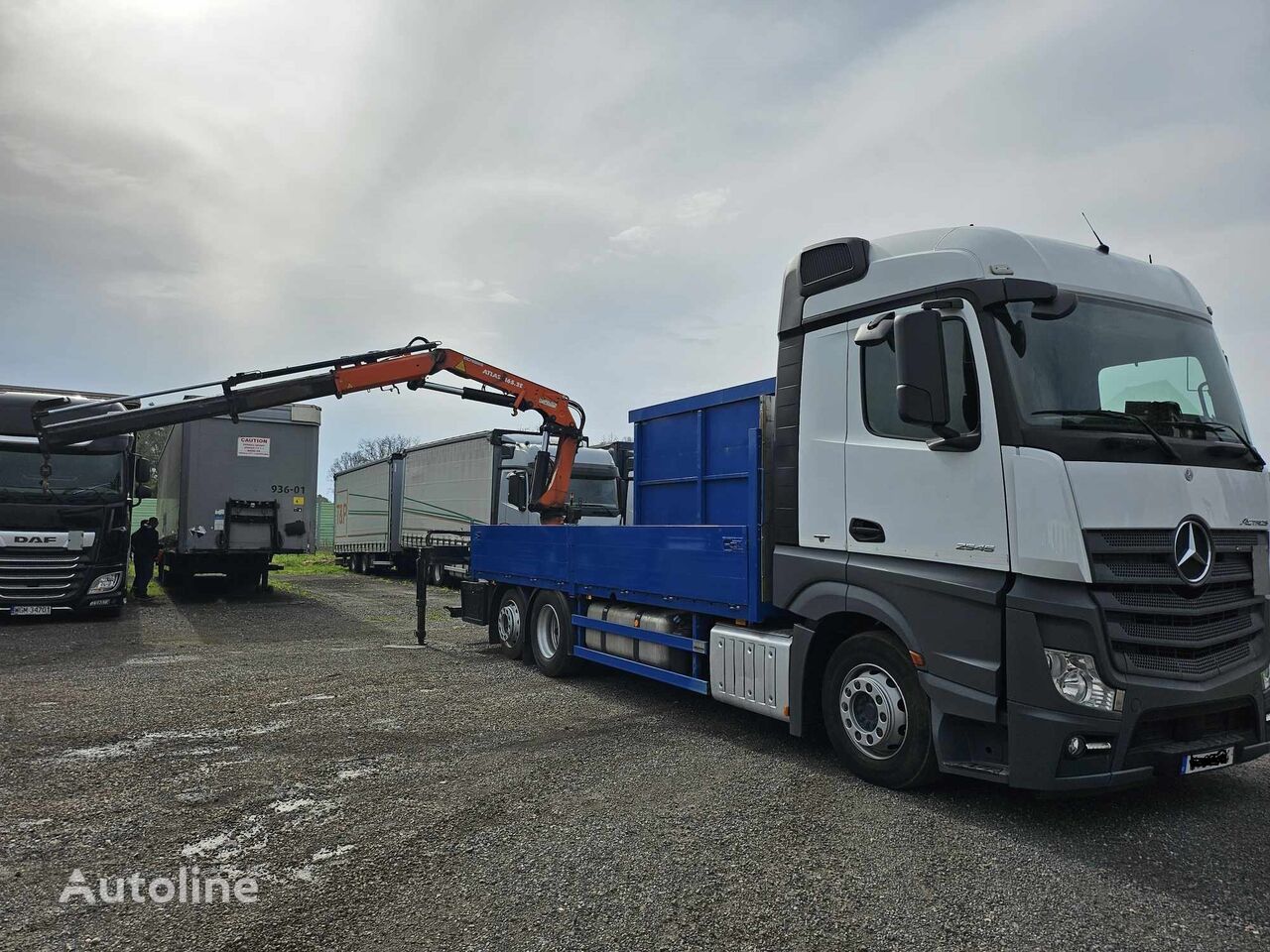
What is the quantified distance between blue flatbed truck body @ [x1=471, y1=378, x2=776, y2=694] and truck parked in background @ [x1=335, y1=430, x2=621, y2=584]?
3796mm

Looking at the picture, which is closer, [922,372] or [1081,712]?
[1081,712]

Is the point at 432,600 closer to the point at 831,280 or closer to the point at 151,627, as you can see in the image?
the point at 151,627

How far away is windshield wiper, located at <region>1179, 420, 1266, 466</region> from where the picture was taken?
456 centimetres

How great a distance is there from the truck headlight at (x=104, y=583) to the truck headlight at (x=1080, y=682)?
1356 cm

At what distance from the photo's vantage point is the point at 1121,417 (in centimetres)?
435

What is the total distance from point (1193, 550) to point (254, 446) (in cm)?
1608

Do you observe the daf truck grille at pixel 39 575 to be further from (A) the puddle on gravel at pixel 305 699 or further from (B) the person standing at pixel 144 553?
(A) the puddle on gravel at pixel 305 699

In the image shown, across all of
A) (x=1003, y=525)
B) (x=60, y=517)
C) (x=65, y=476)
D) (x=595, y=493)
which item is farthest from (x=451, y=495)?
(x=1003, y=525)

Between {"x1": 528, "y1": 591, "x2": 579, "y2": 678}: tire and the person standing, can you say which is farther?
the person standing

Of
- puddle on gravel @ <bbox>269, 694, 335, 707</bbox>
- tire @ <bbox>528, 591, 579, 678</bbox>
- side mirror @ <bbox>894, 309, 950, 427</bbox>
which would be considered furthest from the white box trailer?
side mirror @ <bbox>894, 309, 950, 427</bbox>

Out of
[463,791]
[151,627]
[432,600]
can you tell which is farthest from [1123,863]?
[432,600]

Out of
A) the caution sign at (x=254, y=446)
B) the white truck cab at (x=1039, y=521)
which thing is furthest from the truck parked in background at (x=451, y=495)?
the white truck cab at (x=1039, y=521)

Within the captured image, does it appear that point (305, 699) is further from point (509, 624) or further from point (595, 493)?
point (595, 493)

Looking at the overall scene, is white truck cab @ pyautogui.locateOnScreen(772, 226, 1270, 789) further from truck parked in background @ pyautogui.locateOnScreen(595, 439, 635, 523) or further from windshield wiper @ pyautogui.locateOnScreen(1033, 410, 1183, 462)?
truck parked in background @ pyautogui.locateOnScreen(595, 439, 635, 523)
